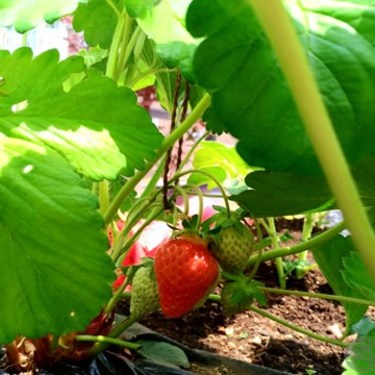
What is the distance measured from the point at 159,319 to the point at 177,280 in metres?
0.41

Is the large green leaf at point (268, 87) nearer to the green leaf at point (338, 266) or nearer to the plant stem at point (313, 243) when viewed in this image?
the plant stem at point (313, 243)

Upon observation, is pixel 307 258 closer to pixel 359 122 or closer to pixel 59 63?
pixel 59 63

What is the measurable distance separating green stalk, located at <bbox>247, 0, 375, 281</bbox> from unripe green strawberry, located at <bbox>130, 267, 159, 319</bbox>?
49 cm

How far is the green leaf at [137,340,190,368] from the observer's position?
83 centimetres

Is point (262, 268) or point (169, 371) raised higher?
point (169, 371)

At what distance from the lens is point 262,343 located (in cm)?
96

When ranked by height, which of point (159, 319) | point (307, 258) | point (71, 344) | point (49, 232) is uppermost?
point (49, 232)

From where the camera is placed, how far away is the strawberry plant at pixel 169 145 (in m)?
0.35

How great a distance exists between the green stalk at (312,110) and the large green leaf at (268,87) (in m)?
0.14

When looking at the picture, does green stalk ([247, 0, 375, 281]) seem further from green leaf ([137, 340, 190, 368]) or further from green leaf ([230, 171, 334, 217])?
green leaf ([137, 340, 190, 368])

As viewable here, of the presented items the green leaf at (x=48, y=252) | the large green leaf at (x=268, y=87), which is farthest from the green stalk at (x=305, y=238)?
the large green leaf at (x=268, y=87)

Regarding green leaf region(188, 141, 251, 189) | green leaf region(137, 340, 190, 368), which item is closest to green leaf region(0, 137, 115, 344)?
green leaf region(137, 340, 190, 368)

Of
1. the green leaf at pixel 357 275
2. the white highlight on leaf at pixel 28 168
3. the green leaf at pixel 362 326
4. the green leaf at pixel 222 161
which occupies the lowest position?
the green leaf at pixel 362 326

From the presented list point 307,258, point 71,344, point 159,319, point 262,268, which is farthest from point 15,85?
point 307,258
